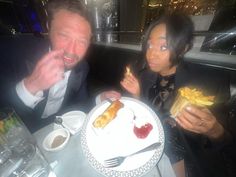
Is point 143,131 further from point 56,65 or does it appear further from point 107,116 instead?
point 56,65

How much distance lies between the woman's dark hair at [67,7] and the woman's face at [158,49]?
69 cm

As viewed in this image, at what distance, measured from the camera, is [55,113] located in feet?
6.54

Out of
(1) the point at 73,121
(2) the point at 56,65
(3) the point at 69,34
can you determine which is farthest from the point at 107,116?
(3) the point at 69,34

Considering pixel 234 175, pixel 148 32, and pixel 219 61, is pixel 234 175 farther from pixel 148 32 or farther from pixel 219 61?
pixel 148 32

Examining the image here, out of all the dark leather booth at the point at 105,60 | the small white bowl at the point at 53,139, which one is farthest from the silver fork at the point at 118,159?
the dark leather booth at the point at 105,60

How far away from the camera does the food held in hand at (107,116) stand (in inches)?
42.7

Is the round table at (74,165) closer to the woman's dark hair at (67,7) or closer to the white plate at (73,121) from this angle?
the white plate at (73,121)

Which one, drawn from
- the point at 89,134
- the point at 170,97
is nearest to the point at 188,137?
the point at 170,97

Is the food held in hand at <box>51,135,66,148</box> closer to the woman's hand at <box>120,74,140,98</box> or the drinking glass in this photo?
the drinking glass

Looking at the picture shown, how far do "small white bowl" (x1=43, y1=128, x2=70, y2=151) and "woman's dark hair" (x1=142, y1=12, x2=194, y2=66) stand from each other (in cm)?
124

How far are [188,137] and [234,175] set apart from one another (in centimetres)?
47

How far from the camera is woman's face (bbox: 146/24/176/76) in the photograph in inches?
64.1

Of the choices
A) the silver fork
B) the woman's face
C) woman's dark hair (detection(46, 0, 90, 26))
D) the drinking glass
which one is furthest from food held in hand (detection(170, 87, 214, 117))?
woman's dark hair (detection(46, 0, 90, 26))

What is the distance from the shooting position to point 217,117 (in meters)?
1.55
